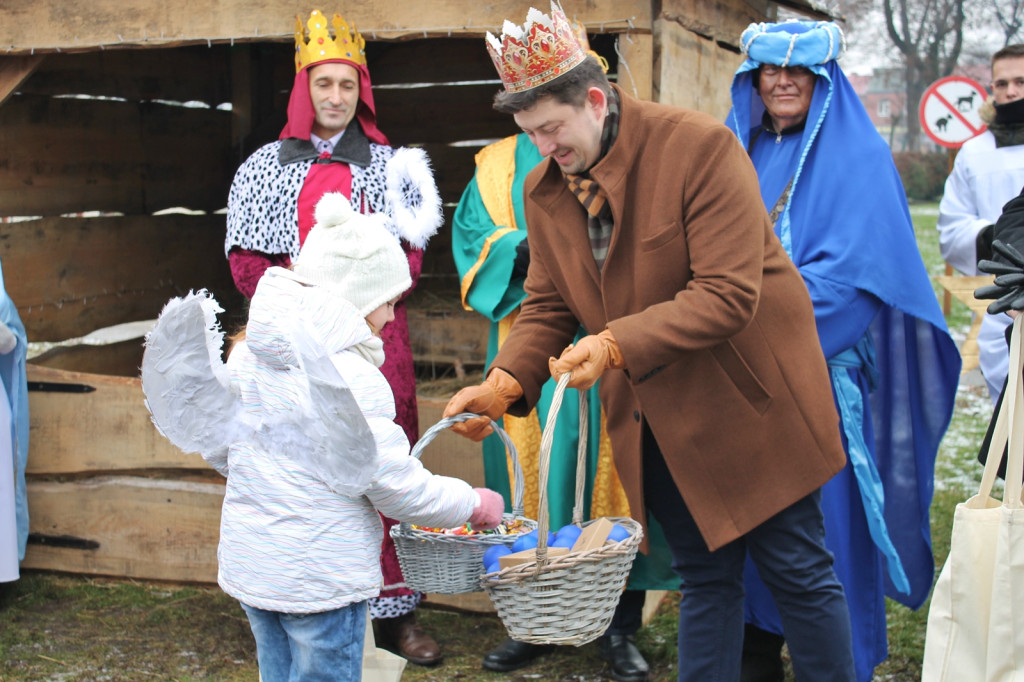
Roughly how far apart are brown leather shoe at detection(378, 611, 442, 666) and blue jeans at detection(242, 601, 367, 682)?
3.96ft

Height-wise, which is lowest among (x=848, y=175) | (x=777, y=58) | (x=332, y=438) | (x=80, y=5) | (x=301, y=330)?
(x=332, y=438)

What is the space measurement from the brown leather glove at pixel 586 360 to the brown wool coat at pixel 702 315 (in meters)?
0.04

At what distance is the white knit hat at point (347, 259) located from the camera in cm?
233

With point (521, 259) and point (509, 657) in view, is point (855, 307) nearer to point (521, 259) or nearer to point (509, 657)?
point (521, 259)

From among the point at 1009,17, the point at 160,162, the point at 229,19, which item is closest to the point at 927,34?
the point at 1009,17

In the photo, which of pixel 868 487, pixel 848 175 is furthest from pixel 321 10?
pixel 868 487

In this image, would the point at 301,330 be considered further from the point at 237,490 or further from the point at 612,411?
the point at 612,411

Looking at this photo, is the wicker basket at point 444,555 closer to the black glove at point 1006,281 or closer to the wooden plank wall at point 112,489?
the black glove at point 1006,281

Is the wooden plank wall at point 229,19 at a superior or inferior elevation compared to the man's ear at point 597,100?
superior

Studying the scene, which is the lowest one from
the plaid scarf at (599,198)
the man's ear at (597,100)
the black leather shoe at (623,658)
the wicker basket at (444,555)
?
the black leather shoe at (623,658)

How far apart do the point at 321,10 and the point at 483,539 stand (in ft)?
7.18

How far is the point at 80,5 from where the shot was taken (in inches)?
161

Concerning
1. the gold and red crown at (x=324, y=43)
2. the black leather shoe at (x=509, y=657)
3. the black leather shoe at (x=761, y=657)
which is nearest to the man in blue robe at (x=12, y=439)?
the gold and red crown at (x=324, y=43)

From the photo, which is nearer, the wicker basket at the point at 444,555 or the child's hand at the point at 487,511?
the child's hand at the point at 487,511
